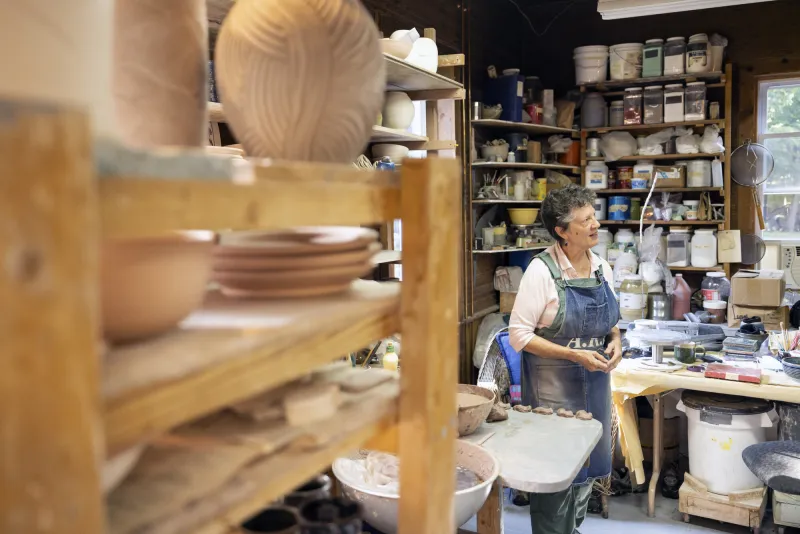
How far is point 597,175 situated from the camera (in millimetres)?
5781

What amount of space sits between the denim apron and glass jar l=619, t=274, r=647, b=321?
2.02 metres

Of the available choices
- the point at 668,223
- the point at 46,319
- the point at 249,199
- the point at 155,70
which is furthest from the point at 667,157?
the point at 46,319

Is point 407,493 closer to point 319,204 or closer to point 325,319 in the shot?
point 325,319

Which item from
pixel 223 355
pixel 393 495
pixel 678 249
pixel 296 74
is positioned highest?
pixel 296 74

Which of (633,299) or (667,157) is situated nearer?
(633,299)

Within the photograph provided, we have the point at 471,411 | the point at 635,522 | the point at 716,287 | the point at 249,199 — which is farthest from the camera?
the point at 716,287

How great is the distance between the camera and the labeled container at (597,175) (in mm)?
5781

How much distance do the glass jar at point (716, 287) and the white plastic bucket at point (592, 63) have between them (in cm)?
185

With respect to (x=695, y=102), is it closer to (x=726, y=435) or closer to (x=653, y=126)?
(x=653, y=126)

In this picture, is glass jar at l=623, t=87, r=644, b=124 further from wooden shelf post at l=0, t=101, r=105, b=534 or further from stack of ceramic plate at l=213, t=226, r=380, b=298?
wooden shelf post at l=0, t=101, r=105, b=534

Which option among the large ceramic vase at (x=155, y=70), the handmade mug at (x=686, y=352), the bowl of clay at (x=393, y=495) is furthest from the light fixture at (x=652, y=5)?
the large ceramic vase at (x=155, y=70)

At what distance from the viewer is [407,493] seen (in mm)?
908

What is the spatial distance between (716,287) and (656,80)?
68.4 inches

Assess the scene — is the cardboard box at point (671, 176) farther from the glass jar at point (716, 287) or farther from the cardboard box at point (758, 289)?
the cardboard box at point (758, 289)
